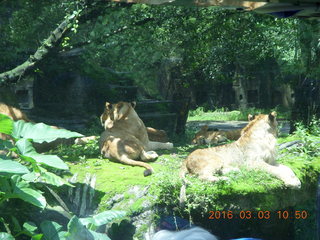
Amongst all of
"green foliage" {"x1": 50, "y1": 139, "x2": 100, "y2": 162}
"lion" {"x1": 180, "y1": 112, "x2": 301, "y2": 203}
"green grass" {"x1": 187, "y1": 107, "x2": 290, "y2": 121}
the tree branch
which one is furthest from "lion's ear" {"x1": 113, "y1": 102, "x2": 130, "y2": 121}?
"green grass" {"x1": 187, "y1": 107, "x2": 290, "y2": 121}

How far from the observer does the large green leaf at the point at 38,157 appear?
18.2ft

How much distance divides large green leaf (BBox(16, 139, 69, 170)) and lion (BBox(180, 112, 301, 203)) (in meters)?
1.77

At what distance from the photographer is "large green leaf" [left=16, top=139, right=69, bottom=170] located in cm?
555

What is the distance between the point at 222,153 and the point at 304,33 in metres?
5.69

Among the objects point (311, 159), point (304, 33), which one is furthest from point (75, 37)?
point (311, 159)

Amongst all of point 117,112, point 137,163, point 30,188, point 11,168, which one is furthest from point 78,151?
point 11,168

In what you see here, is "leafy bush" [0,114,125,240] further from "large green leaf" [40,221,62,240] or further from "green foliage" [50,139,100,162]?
"green foliage" [50,139,100,162]

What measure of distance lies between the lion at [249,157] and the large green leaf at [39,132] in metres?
1.68

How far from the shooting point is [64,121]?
13.9 meters

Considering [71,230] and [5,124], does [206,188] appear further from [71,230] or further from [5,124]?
[5,124]

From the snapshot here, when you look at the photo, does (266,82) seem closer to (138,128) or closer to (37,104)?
(37,104)

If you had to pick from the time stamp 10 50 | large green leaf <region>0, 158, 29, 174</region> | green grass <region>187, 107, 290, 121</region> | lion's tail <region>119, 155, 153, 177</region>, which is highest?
large green leaf <region>0, 158, 29, 174</region>

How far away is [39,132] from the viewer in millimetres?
5988

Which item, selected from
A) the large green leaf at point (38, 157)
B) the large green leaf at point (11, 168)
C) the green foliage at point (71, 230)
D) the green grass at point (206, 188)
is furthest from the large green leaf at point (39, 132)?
the green grass at point (206, 188)
